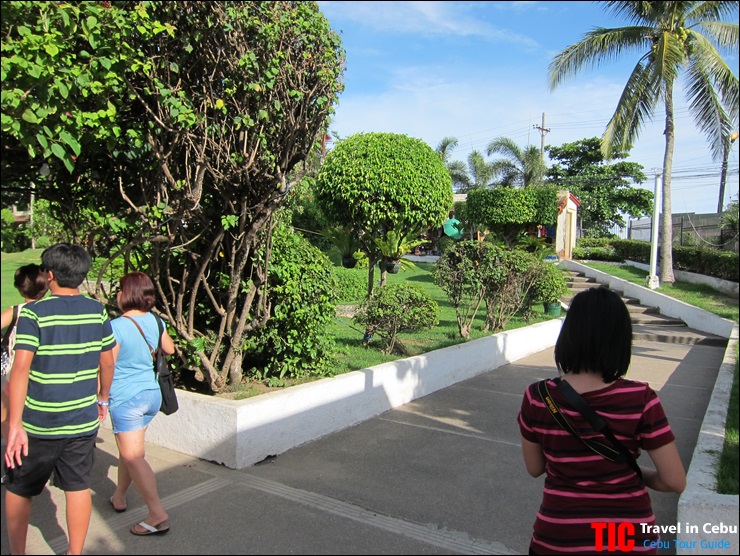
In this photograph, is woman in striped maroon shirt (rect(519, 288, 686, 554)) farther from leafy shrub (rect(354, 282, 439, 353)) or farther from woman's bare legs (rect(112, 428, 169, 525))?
leafy shrub (rect(354, 282, 439, 353))

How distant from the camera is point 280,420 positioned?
4.83 meters

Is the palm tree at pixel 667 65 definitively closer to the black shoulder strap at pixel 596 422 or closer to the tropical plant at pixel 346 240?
the tropical plant at pixel 346 240

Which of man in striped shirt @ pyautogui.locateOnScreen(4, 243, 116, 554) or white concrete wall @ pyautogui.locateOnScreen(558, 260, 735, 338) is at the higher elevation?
man in striped shirt @ pyautogui.locateOnScreen(4, 243, 116, 554)

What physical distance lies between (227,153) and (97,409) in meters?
2.40

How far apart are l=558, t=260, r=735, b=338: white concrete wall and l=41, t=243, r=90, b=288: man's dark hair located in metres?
13.2

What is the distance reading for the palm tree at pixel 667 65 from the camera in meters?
15.7

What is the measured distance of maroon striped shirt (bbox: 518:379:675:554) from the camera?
1.97m

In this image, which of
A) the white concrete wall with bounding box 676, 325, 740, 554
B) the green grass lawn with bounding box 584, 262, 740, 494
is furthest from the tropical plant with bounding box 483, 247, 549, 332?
the white concrete wall with bounding box 676, 325, 740, 554

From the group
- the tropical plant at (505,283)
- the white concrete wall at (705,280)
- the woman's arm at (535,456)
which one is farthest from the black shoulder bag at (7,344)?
the white concrete wall at (705,280)

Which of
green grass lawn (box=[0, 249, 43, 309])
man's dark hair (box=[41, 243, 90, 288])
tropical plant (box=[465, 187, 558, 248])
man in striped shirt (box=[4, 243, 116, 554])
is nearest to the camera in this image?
man in striped shirt (box=[4, 243, 116, 554])

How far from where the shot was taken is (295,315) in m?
5.55

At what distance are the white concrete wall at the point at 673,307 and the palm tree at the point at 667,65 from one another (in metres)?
1.84

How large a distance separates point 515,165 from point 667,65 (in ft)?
44.5

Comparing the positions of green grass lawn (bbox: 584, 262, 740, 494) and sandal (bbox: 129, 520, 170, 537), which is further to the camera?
green grass lawn (bbox: 584, 262, 740, 494)
